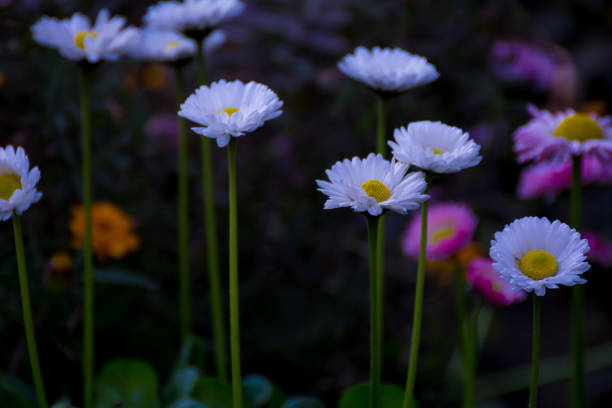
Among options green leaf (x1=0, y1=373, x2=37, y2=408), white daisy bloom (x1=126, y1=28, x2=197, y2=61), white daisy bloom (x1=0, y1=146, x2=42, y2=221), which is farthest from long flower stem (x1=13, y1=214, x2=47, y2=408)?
white daisy bloom (x1=126, y1=28, x2=197, y2=61)

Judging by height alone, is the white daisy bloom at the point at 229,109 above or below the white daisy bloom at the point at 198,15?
below

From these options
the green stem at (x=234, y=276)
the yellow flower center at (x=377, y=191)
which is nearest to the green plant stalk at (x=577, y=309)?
the yellow flower center at (x=377, y=191)

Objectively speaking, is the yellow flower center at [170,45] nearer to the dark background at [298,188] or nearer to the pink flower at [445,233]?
the dark background at [298,188]

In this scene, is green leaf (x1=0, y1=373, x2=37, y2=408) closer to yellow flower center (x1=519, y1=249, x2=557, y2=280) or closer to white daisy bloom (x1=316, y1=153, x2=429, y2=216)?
white daisy bloom (x1=316, y1=153, x2=429, y2=216)

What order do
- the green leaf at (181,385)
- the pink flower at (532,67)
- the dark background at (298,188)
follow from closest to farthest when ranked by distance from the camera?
1. the green leaf at (181,385)
2. the dark background at (298,188)
3. the pink flower at (532,67)

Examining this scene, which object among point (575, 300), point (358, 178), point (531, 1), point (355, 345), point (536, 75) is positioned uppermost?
point (531, 1)

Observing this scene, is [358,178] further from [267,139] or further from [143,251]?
[267,139]

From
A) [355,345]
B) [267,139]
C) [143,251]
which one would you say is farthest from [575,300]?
[267,139]
